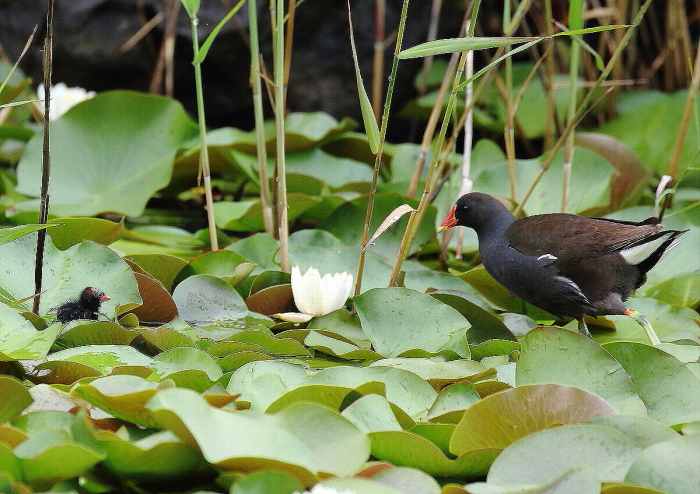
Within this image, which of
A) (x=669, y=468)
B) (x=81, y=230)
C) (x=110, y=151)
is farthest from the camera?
(x=110, y=151)

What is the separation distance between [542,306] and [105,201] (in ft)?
5.28

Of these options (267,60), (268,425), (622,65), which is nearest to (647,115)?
(622,65)

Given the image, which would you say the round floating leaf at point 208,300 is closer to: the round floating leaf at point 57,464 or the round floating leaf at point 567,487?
the round floating leaf at point 57,464

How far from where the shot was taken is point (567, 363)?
1.49 metres

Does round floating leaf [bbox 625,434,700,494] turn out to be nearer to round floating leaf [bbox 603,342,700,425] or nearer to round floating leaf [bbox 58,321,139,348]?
round floating leaf [bbox 603,342,700,425]

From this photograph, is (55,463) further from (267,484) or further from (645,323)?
(645,323)

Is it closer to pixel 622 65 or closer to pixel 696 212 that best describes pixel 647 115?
pixel 622 65

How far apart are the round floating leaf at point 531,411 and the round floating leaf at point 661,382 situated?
26 centimetres

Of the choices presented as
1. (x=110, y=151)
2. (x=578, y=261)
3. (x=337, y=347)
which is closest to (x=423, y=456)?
(x=337, y=347)

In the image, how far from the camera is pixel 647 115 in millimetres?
4121

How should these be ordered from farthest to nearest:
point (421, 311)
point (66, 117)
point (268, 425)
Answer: point (66, 117), point (421, 311), point (268, 425)

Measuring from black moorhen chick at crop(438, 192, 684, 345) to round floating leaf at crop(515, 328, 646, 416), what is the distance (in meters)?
0.69

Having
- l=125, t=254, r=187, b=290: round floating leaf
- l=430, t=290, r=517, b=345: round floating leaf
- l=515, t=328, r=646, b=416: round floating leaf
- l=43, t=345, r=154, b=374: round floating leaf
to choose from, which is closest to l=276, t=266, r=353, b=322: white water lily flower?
l=430, t=290, r=517, b=345: round floating leaf

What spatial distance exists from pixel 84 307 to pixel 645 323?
4.82 ft
